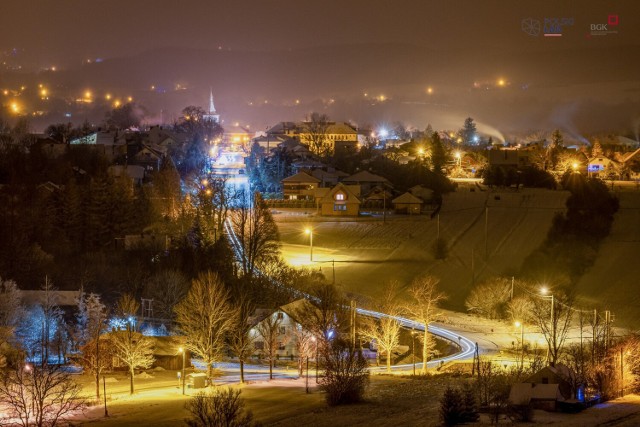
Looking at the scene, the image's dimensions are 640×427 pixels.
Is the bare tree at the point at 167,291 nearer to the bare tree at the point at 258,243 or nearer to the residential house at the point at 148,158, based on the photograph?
the bare tree at the point at 258,243

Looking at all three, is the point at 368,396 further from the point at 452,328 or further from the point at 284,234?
the point at 284,234

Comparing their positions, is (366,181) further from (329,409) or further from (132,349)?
(329,409)

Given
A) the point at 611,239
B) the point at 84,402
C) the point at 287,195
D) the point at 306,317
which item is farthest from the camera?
the point at 287,195

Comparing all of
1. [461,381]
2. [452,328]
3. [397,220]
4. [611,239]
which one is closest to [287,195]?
[397,220]

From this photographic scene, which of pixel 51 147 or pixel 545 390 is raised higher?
pixel 51 147

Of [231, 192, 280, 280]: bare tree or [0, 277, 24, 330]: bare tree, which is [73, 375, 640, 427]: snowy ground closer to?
[0, 277, 24, 330]: bare tree

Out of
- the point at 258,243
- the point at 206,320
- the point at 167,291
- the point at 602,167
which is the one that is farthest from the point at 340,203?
the point at 602,167

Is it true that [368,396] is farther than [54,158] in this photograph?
No
